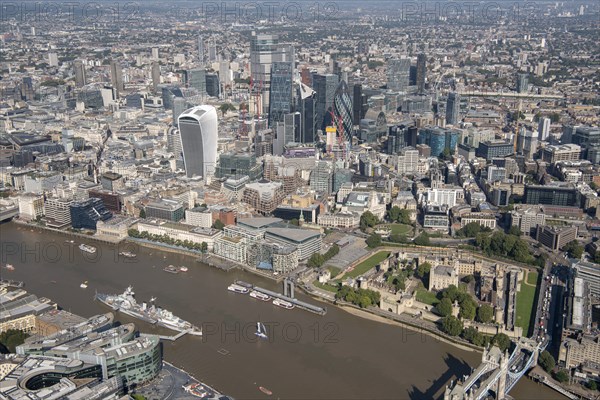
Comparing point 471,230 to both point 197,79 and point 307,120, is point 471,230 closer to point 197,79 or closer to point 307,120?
point 307,120

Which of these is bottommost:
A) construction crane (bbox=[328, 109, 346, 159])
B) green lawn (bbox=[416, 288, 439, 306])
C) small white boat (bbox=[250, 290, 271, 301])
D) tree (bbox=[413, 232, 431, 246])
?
green lawn (bbox=[416, 288, 439, 306])

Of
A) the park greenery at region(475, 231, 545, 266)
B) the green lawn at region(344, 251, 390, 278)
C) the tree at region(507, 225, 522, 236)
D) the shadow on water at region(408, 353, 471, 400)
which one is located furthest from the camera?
the tree at region(507, 225, 522, 236)

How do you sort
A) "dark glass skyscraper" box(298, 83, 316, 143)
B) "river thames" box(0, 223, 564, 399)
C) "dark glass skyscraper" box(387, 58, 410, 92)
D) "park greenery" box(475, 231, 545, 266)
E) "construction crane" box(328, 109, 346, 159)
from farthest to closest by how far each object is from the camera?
"dark glass skyscraper" box(387, 58, 410, 92), "dark glass skyscraper" box(298, 83, 316, 143), "construction crane" box(328, 109, 346, 159), "park greenery" box(475, 231, 545, 266), "river thames" box(0, 223, 564, 399)

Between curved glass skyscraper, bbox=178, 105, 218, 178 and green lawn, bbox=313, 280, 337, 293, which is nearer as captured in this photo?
green lawn, bbox=313, 280, 337, 293

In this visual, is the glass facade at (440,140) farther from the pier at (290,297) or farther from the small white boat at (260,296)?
the small white boat at (260,296)

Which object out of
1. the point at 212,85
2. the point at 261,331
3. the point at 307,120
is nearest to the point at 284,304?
the point at 261,331

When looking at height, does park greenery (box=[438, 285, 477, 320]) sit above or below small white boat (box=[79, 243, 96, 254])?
above

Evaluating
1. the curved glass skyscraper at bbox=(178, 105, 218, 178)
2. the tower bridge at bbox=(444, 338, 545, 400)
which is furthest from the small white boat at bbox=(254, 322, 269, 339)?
the curved glass skyscraper at bbox=(178, 105, 218, 178)

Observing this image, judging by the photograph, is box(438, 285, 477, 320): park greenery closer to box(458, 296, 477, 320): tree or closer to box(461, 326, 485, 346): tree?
box(458, 296, 477, 320): tree
